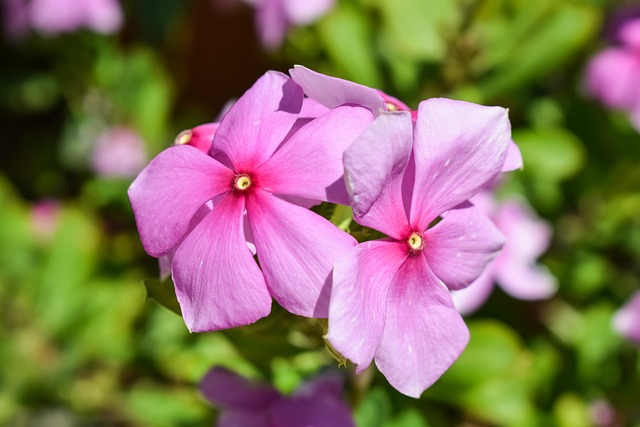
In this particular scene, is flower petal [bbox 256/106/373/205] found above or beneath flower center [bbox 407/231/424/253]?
above

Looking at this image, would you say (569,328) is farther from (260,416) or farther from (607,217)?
(260,416)

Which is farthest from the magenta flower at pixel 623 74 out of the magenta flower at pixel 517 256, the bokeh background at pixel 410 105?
the magenta flower at pixel 517 256

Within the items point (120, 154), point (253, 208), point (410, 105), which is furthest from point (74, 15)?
point (253, 208)

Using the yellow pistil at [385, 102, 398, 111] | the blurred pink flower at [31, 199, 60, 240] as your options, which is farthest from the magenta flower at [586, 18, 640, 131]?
the blurred pink flower at [31, 199, 60, 240]

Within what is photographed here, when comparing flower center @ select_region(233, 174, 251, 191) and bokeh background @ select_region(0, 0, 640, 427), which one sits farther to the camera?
bokeh background @ select_region(0, 0, 640, 427)

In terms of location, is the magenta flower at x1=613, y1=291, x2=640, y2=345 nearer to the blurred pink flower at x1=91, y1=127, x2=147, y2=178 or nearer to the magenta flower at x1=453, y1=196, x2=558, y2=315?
the magenta flower at x1=453, y1=196, x2=558, y2=315

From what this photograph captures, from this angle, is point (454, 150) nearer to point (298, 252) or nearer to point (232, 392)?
point (298, 252)

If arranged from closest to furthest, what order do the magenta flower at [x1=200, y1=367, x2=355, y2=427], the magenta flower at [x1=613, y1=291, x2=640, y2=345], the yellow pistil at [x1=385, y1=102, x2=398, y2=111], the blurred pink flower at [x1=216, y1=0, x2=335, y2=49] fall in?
the yellow pistil at [x1=385, y1=102, x2=398, y2=111] < the magenta flower at [x1=200, y1=367, x2=355, y2=427] < the magenta flower at [x1=613, y1=291, x2=640, y2=345] < the blurred pink flower at [x1=216, y1=0, x2=335, y2=49]

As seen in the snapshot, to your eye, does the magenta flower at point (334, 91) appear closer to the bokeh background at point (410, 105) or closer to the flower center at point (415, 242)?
the flower center at point (415, 242)
